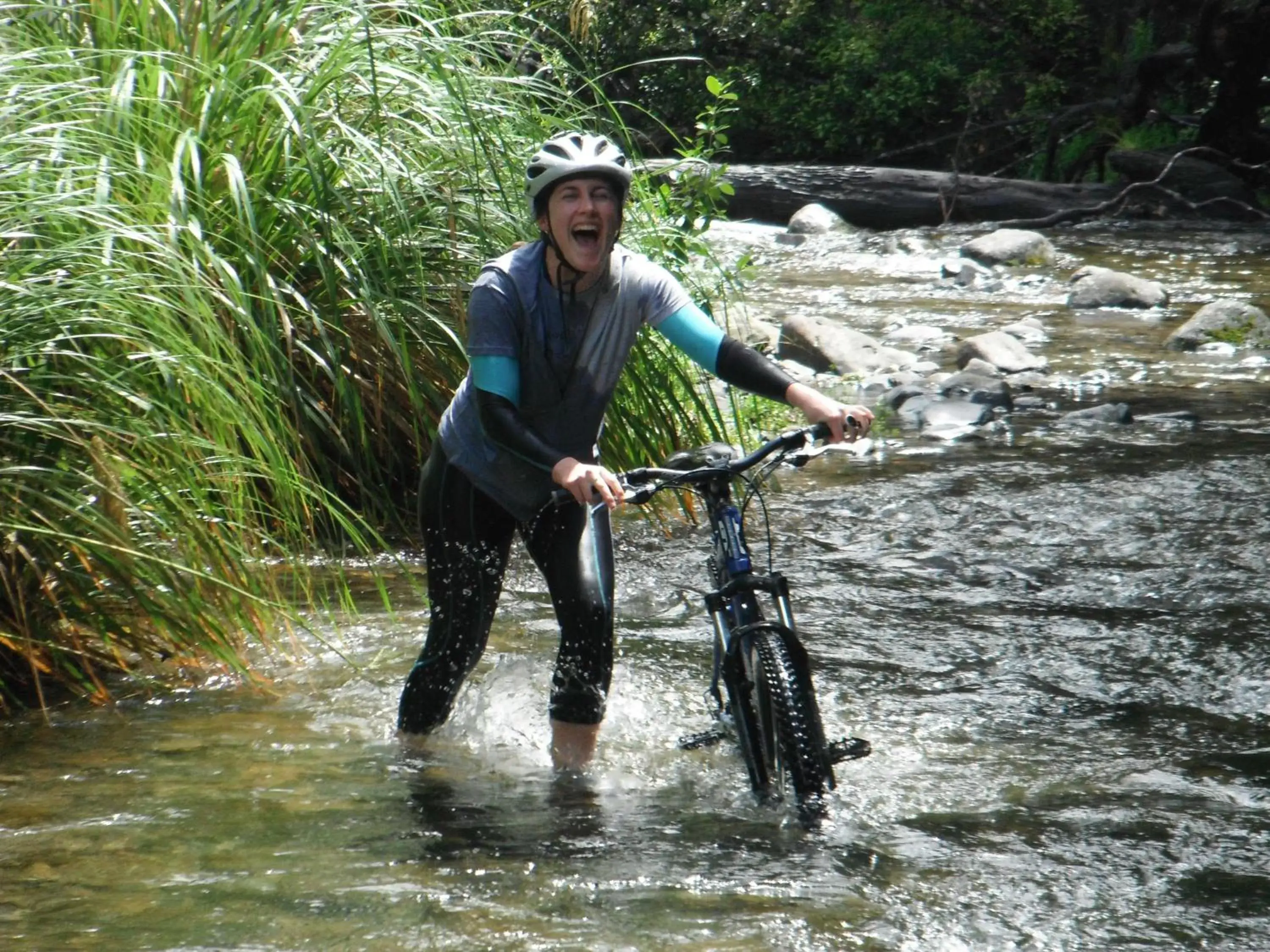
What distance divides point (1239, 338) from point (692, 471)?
9.79 metres

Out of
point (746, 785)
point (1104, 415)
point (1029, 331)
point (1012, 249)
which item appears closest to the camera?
point (746, 785)

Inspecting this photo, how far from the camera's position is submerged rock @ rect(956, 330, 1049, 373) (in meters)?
11.7

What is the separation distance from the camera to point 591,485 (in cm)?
354

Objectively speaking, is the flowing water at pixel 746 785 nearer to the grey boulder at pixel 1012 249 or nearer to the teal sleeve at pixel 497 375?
the teal sleeve at pixel 497 375

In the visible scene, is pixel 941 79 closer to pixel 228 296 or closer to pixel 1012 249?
pixel 1012 249

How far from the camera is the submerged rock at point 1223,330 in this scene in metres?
12.5

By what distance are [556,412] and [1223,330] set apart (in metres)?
9.74

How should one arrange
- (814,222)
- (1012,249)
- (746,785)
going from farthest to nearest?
1. (814,222)
2. (1012,249)
3. (746,785)

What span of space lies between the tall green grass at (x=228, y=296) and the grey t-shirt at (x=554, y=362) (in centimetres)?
96

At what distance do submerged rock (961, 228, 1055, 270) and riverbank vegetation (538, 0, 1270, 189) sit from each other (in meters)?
4.22

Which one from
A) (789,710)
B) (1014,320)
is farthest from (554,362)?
(1014,320)

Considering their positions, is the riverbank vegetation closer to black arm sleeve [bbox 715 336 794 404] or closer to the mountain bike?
black arm sleeve [bbox 715 336 794 404]

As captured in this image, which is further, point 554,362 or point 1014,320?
point 1014,320

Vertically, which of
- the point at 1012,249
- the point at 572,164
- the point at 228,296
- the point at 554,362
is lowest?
the point at 1012,249
